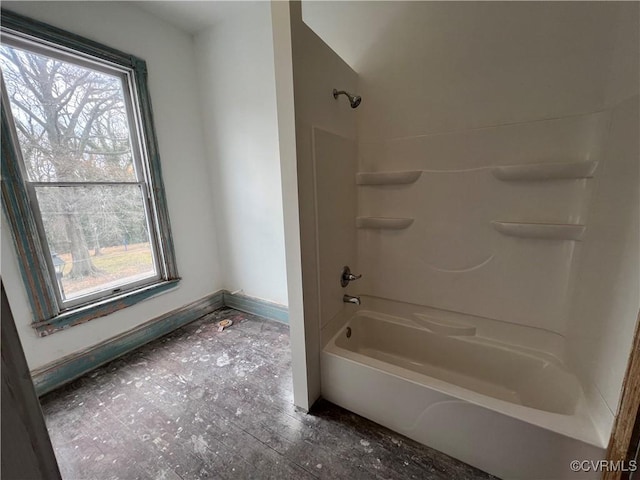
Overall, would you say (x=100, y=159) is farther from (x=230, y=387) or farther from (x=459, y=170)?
(x=459, y=170)

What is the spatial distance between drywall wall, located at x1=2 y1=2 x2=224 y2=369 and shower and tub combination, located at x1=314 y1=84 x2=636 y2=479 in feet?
5.26

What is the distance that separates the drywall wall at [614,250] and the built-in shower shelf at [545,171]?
0.20 ft

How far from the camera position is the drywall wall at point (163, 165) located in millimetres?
1568

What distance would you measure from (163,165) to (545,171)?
269 centimetres

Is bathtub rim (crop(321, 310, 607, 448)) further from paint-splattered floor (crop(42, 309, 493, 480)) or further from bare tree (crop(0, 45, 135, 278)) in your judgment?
bare tree (crop(0, 45, 135, 278))

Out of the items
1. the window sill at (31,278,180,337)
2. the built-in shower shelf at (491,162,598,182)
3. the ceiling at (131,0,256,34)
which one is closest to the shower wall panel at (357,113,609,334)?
the built-in shower shelf at (491,162,598,182)

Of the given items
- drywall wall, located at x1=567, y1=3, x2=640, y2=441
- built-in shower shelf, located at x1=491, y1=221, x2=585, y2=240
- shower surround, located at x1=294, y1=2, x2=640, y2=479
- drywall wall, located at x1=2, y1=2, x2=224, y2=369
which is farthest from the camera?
drywall wall, located at x1=2, y1=2, x2=224, y2=369

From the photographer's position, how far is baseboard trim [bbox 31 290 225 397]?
163 cm

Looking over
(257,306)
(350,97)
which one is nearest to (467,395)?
(350,97)

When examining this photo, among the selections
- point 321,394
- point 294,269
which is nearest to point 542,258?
point 294,269

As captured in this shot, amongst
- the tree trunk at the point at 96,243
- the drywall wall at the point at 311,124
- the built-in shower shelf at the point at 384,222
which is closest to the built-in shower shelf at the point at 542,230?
the built-in shower shelf at the point at 384,222

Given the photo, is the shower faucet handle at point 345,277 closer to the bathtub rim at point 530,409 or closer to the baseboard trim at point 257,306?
the bathtub rim at point 530,409

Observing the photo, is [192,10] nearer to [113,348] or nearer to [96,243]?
[96,243]

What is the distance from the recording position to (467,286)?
1.61 meters
